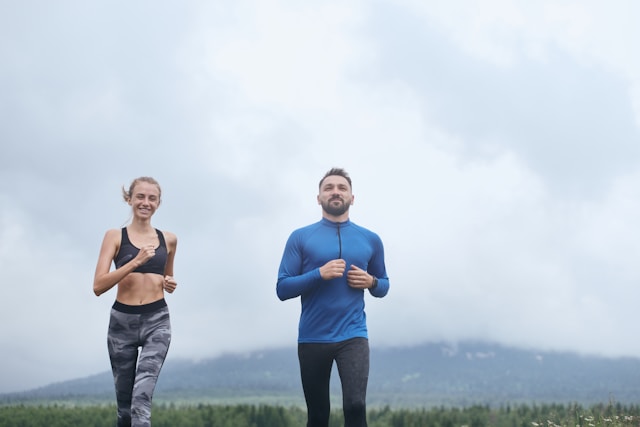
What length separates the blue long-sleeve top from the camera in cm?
935

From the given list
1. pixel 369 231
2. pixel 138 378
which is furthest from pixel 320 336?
pixel 138 378

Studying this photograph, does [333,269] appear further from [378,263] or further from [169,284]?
[169,284]

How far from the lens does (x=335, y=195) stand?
9.66 meters

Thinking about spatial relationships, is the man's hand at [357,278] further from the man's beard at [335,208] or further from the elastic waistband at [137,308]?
the elastic waistband at [137,308]

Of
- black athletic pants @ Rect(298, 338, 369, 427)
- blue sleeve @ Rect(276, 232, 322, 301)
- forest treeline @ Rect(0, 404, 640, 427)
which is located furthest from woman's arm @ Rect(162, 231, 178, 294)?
forest treeline @ Rect(0, 404, 640, 427)

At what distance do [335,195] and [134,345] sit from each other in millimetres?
3091

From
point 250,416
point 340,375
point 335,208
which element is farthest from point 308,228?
point 250,416

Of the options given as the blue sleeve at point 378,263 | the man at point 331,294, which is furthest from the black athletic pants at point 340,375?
the blue sleeve at point 378,263

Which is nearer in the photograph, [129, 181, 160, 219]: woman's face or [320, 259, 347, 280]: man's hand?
[320, 259, 347, 280]: man's hand

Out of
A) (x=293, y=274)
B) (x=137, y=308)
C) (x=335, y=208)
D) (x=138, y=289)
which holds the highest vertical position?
(x=335, y=208)

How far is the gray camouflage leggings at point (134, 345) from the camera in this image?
30.9ft

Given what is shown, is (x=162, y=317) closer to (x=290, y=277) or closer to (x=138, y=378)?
(x=138, y=378)

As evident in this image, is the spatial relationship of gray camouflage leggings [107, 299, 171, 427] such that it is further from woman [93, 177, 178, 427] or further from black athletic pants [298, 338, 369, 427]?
black athletic pants [298, 338, 369, 427]

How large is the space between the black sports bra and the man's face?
216cm
